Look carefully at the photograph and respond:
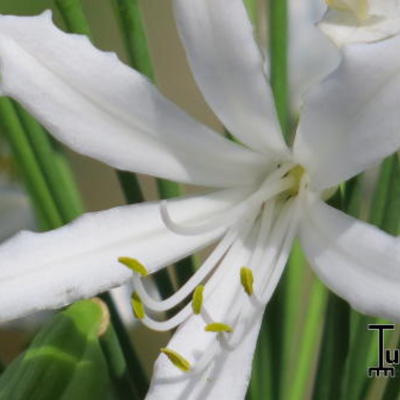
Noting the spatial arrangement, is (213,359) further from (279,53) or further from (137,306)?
(279,53)

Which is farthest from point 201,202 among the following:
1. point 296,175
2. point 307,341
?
point 307,341

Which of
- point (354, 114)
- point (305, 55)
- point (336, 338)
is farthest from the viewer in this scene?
point (305, 55)

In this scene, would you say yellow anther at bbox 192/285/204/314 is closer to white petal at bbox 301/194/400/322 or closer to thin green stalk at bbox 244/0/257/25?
white petal at bbox 301/194/400/322

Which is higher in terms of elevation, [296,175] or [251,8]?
[251,8]

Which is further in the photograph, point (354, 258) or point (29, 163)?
point (29, 163)
